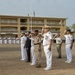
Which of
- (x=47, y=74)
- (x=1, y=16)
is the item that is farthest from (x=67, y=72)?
(x=1, y=16)

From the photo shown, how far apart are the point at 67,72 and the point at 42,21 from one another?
95.1m

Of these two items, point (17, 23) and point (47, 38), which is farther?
point (17, 23)

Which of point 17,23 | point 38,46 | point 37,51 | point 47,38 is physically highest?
point 17,23

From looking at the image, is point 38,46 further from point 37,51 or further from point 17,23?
point 17,23

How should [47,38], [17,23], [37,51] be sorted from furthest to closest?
[17,23]
[37,51]
[47,38]

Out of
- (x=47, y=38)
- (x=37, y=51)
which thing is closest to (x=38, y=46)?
(x=37, y=51)

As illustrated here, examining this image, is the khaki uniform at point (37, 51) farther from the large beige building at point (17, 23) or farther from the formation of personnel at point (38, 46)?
the large beige building at point (17, 23)

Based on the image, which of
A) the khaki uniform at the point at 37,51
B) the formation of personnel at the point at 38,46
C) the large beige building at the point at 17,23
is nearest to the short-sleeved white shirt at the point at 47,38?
the formation of personnel at the point at 38,46

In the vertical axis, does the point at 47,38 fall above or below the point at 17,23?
below

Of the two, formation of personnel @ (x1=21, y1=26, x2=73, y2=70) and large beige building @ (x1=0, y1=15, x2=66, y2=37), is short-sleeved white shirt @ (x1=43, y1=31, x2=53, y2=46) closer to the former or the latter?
formation of personnel @ (x1=21, y1=26, x2=73, y2=70)

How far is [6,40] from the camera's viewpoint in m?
64.2

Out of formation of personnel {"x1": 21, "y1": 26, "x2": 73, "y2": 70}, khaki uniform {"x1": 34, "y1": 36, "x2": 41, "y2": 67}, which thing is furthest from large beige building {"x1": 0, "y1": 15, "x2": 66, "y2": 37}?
khaki uniform {"x1": 34, "y1": 36, "x2": 41, "y2": 67}

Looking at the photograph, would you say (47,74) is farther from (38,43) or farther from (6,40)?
(6,40)

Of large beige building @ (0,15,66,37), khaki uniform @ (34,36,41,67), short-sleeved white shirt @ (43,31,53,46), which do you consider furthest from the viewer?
large beige building @ (0,15,66,37)
